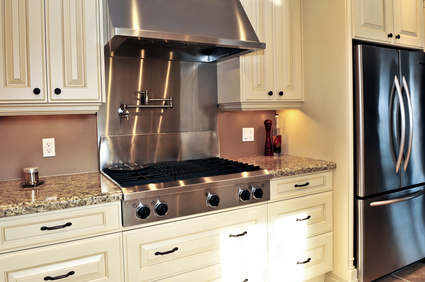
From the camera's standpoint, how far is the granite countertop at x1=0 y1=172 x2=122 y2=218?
1606 mm

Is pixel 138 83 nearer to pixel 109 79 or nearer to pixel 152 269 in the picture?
pixel 109 79

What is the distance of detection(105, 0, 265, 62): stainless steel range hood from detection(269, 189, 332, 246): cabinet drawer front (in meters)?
1.07

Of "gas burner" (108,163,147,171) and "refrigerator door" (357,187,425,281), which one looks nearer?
"gas burner" (108,163,147,171)

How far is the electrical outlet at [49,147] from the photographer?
7.41 feet

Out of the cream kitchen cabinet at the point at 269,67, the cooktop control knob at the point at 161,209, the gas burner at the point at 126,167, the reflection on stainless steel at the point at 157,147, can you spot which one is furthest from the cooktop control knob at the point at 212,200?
the cream kitchen cabinet at the point at 269,67

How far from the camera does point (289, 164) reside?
101 inches

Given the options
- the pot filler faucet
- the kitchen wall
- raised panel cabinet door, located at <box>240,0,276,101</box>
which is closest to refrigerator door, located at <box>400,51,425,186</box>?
raised panel cabinet door, located at <box>240,0,276,101</box>

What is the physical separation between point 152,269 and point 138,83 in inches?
49.7

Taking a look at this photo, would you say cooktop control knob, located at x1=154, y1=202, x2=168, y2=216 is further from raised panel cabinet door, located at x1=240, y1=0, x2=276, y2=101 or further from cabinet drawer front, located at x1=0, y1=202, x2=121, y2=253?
raised panel cabinet door, located at x1=240, y1=0, x2=276, y2=101

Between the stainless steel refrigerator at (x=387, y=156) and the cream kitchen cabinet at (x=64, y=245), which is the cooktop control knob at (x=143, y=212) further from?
the stainless steel refrigerator at (x=387, y=156)

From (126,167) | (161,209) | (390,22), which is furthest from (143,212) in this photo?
(390,22)

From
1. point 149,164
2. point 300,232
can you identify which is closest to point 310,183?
point 300,232

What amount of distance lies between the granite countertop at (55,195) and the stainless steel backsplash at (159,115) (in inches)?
16.1

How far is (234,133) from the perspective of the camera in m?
2.97
